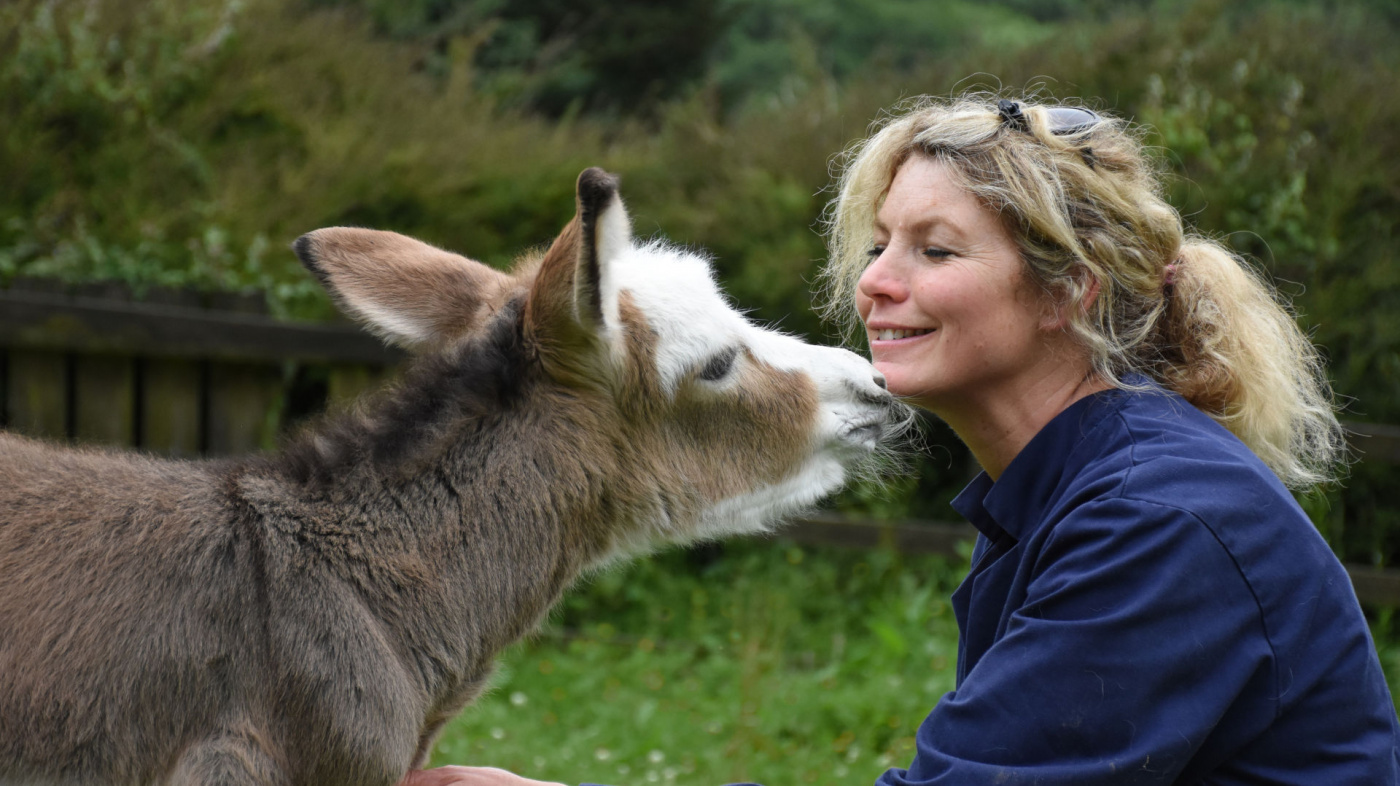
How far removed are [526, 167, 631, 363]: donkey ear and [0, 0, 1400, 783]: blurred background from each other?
330 cm

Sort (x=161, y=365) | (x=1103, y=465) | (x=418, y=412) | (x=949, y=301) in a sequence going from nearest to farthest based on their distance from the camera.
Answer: (x=1103, y=465)
(x=418, y=412)
(x=949, y=301)
(x=161, y=365)

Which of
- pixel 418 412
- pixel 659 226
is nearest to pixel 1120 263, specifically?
pixel 418 412

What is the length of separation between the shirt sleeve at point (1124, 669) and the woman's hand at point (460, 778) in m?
0.95

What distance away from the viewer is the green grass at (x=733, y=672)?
5.43 metres

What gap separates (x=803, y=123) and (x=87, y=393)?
538 centimetres

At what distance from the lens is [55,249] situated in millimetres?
6402

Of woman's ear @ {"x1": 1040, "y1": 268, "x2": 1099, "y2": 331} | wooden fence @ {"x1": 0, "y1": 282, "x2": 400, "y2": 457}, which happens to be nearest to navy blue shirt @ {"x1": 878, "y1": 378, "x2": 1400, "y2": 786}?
woman's ear @ {"x1": 1040, "y1": 268, "x2": 1099, "y2": 331}

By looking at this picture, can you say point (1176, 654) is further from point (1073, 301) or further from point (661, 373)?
point (661, 373)

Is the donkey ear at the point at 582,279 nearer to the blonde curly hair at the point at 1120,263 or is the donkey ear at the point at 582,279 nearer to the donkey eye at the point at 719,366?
the donkey eye at the point at 719,366

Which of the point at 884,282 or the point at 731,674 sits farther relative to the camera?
the point at 731,674

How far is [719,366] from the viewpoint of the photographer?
2.64 meters

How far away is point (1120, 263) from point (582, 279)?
1.15 meters

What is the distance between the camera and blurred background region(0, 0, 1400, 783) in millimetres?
5855

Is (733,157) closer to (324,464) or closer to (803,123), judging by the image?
(803,123)
